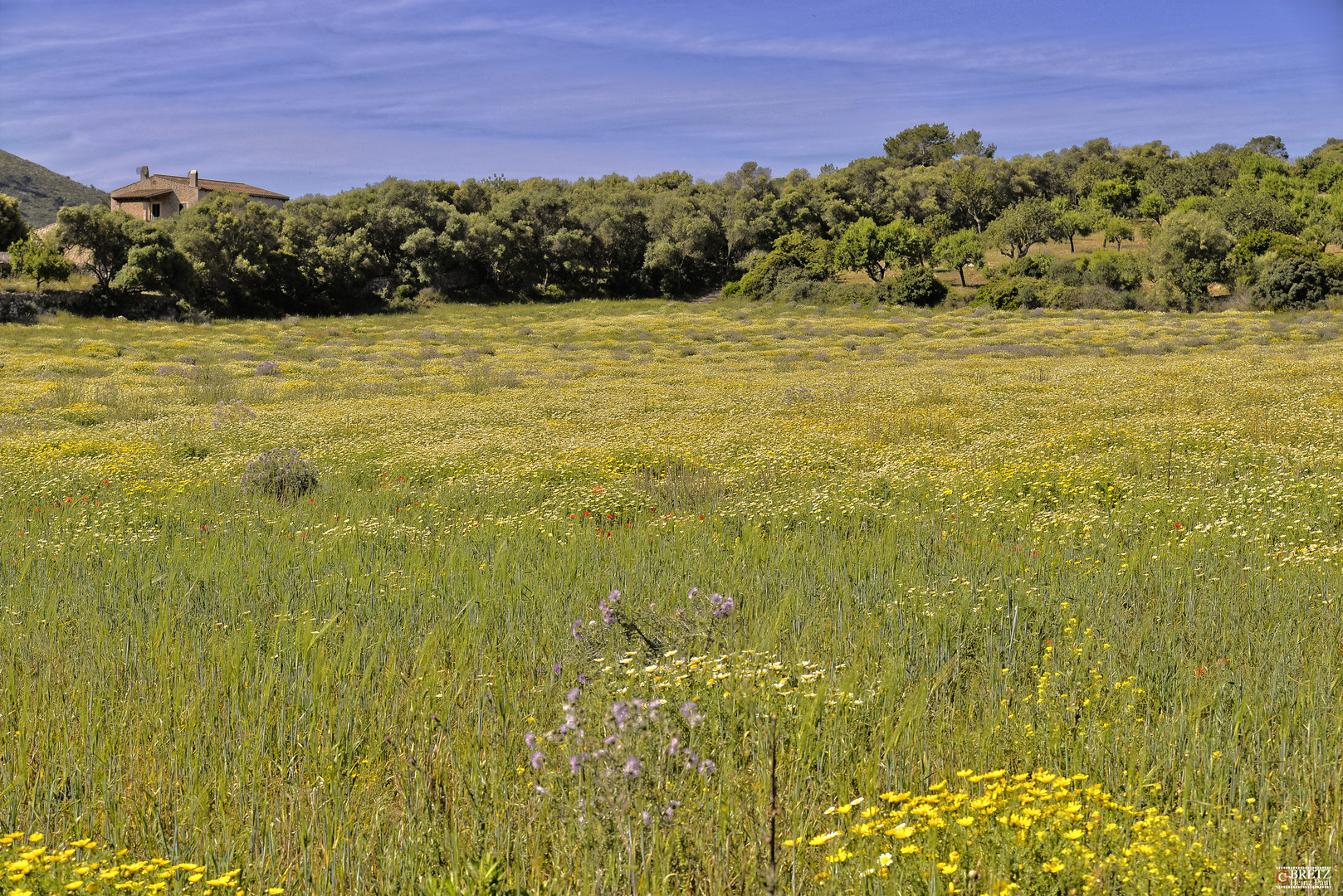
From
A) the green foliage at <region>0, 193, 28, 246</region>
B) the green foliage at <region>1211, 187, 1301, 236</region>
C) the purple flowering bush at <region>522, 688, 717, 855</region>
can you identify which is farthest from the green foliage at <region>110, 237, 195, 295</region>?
the green foliage at <region>1211, 187, 1301, 236</region>

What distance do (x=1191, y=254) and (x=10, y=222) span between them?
88728mm

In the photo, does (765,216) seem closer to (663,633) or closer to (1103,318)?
(1103,318)

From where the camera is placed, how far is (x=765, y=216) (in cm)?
9219

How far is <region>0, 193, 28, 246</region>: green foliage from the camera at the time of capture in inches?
2338

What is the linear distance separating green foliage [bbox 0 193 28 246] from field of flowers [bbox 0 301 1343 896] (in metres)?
60.1

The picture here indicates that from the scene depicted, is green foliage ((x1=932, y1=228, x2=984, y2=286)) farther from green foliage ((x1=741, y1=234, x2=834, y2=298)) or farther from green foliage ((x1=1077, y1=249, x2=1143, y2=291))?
green foliage ((x1=1077, y1=249, x2=1143, y2=291))

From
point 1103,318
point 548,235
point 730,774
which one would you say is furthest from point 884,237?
point 730,774

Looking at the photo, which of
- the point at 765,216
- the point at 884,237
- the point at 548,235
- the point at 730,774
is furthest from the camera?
the point at 765,216

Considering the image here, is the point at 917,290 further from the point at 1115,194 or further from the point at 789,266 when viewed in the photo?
the point at 1115,194

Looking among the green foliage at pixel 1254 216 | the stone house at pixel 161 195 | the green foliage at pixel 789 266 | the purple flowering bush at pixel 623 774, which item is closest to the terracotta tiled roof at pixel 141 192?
A: the stone house at pixel 161 195

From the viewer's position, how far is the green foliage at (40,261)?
185ft

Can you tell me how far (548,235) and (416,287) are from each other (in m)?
14.2

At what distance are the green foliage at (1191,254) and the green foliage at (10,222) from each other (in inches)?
3370

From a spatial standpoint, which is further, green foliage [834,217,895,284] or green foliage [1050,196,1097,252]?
green foliage [1050,196,1097,252]
